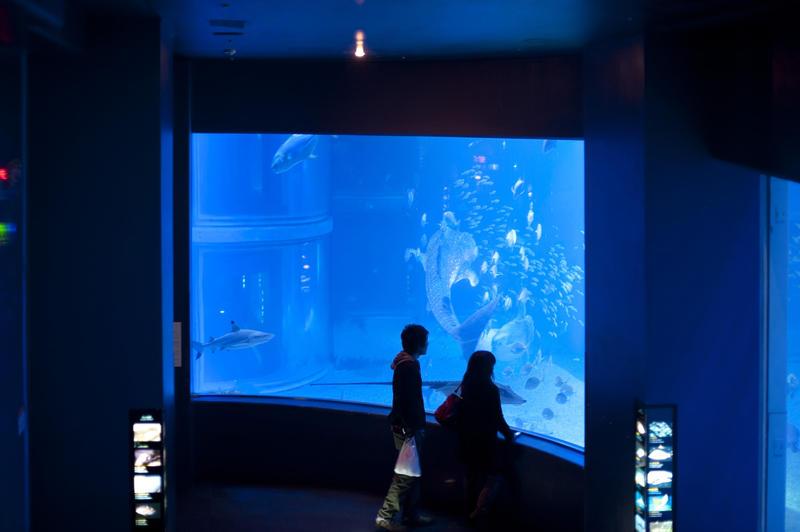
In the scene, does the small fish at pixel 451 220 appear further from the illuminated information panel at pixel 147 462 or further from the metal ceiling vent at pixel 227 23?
the illuminated information panel at pixel 147 462

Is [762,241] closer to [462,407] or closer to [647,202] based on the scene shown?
[647,202]

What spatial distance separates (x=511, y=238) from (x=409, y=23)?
25879 millimetres

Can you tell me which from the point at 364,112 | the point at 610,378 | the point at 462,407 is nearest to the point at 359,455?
the point at 462,407

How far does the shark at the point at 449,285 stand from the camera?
19203mm

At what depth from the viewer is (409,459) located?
6.27 metres

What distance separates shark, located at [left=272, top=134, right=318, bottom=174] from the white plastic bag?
40.0ft

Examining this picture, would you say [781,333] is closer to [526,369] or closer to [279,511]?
[279,511]

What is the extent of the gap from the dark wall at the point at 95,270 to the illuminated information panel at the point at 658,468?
328 cm

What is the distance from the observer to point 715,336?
Result: 5.36 metres

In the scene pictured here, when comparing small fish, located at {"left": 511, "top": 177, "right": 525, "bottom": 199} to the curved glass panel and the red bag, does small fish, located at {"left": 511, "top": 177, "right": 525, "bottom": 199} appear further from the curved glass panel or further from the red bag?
the curved glass panel

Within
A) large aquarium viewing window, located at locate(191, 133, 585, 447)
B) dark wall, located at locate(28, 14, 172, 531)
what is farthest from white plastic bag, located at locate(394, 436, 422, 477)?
large aquarium viewing window, located at locate(191, 133, 585, 447)

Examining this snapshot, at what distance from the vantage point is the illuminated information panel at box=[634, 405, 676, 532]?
5.13 metres

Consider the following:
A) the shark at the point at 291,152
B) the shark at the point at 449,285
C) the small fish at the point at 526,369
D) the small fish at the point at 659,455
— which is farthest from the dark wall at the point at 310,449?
the small fish at the point at 526,369

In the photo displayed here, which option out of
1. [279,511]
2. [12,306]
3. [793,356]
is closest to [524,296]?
[279,511]
